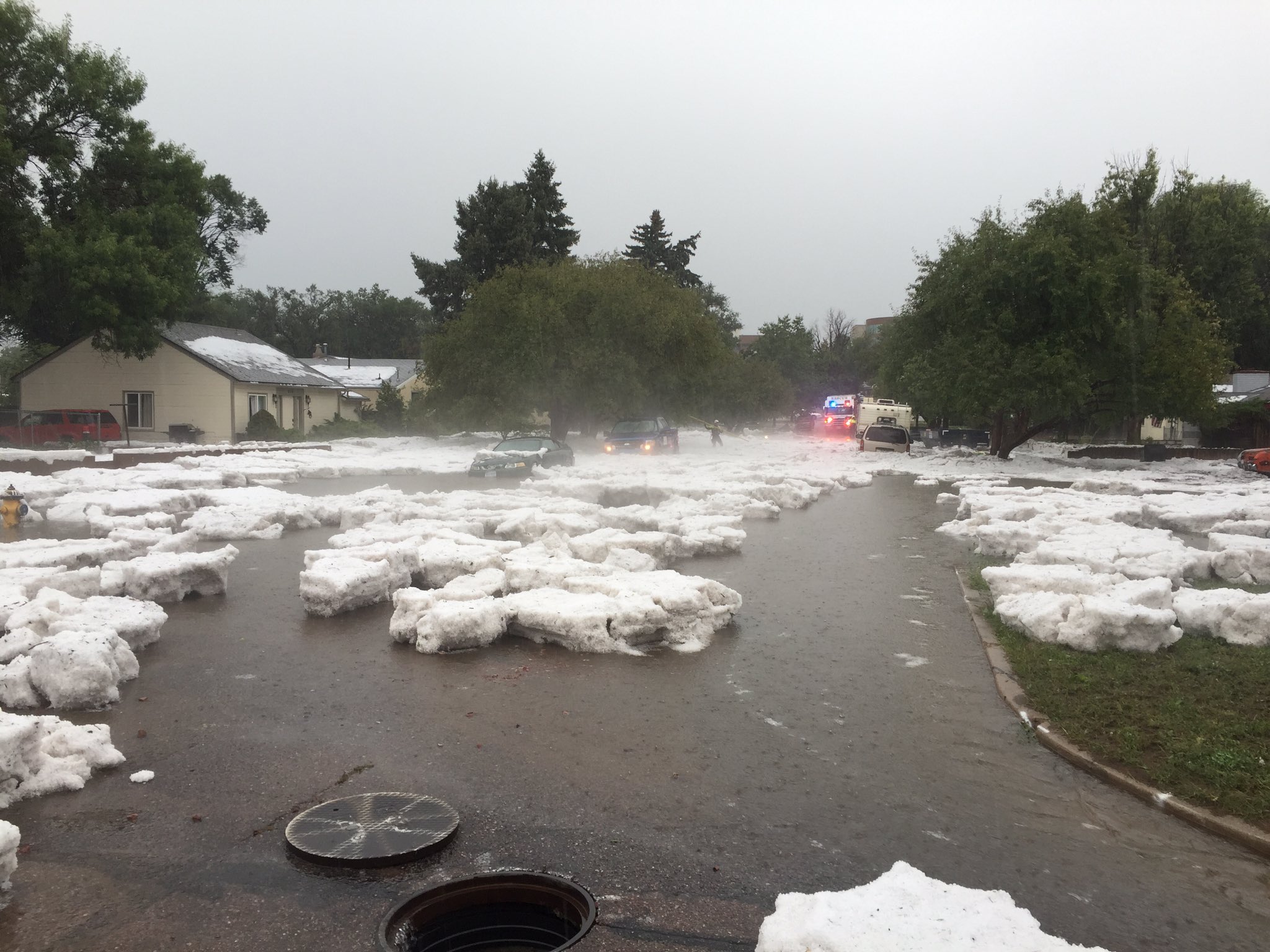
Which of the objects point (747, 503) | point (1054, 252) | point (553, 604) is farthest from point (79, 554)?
point (1054, 252)

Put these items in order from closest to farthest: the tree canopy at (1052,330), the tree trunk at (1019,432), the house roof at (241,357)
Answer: the tree canopy at (1052,330) < the tree trunk at (1019,432) < the house roof at (241,357)

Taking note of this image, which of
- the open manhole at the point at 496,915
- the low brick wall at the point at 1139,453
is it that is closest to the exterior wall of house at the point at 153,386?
the low brick wall at the point at 1139,453

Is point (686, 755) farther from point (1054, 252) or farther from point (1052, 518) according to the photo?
point (1054, 252)

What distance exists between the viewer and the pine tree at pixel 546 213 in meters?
58.5

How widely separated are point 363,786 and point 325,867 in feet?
3.11

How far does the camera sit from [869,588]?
11.7m

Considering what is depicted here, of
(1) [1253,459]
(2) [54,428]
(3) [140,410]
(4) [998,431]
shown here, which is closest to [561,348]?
(4) [998,431]

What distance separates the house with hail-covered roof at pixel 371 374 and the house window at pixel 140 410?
1756cm

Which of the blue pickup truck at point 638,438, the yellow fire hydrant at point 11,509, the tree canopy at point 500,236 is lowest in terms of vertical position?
the yellow fire hydrant at point 11,509

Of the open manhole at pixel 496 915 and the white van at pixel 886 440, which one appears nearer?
the open manhole at pixel 496 915

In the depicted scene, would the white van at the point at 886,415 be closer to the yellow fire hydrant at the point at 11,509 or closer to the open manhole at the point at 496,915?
the yellow fire hydrant at the point at 11,509

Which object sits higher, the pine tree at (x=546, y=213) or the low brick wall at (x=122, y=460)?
the pine tree at (x=546, y=213)

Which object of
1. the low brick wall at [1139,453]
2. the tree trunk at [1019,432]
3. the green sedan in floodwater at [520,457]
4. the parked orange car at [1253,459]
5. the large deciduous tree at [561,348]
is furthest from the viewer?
the low brick wall at [1139,453]

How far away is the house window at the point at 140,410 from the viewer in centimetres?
4300
